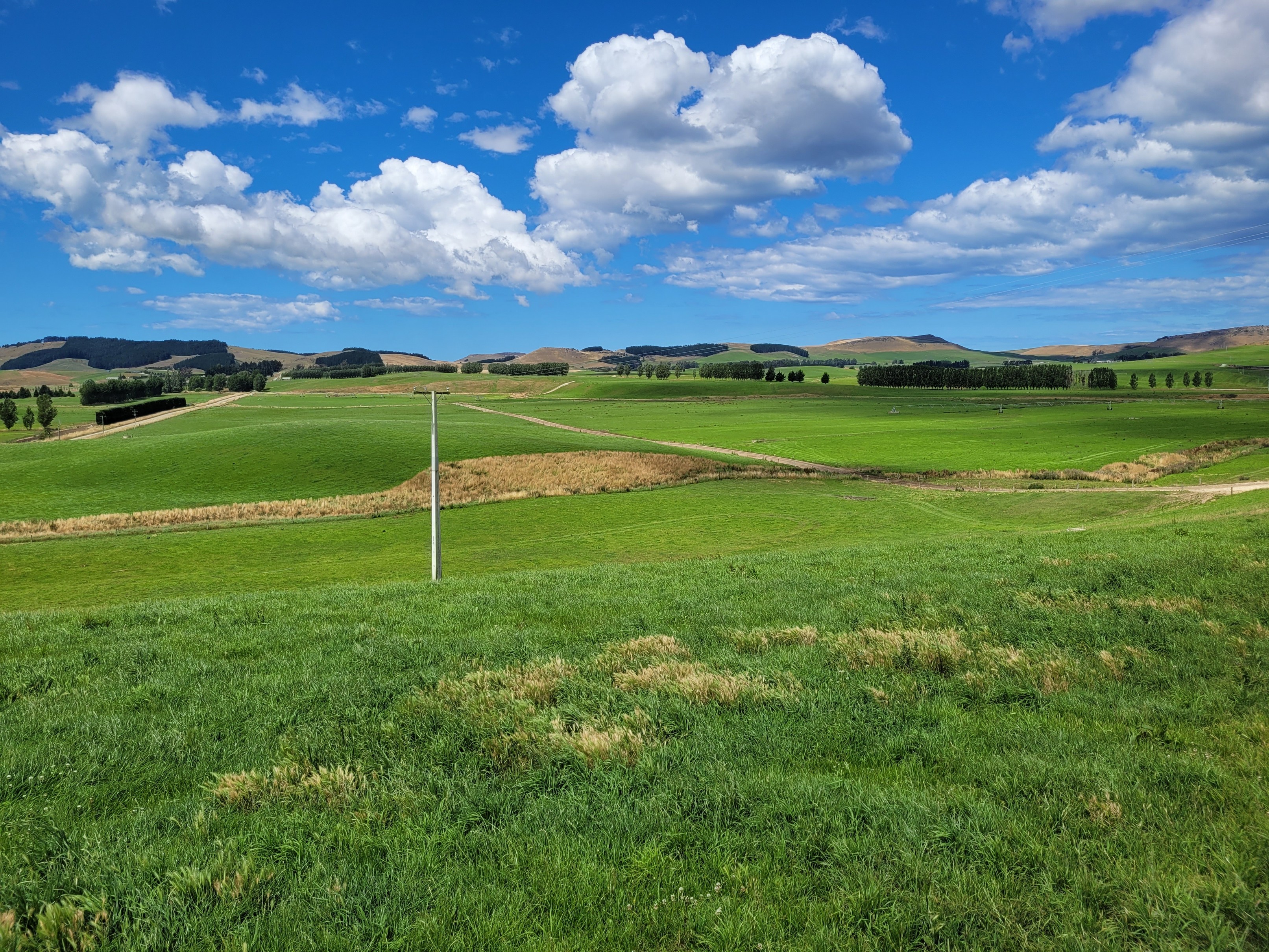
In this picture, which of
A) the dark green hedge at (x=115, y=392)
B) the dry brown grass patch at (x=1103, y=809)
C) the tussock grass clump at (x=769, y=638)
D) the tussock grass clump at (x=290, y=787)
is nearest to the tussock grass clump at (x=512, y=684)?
the tussock grass clump at (x=290, y=787)

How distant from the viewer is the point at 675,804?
552 centimetres

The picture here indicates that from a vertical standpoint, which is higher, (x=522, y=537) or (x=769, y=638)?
(x=769, y=638)

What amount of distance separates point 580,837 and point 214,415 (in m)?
117

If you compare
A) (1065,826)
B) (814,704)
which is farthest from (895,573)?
(1065,826)

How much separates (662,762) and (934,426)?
344ft

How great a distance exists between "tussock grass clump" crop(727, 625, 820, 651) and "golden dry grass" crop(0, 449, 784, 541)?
39899mm

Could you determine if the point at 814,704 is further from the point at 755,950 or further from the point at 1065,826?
the point at 755,950

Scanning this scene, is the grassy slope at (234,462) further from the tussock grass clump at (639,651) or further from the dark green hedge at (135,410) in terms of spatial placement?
the tussock grass clump at (639,651)

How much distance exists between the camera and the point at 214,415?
339 ft

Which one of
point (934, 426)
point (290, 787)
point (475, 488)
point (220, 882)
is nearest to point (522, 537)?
point (475, 488)

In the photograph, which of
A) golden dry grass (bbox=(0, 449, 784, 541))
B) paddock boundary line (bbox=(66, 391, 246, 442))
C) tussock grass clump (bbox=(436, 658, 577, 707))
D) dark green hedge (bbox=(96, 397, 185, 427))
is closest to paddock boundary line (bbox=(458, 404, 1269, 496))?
golden dry grass (bbox=(0, 449, 784, 541))

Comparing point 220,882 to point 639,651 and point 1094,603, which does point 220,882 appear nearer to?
point 639,651

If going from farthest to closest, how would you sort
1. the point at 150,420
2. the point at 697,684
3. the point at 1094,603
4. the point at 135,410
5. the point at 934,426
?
the point at 135,410, the point at 150,420, the point at 934,426, the point at 1094,603, the point at 697,684

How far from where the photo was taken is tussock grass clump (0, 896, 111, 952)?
420cm
